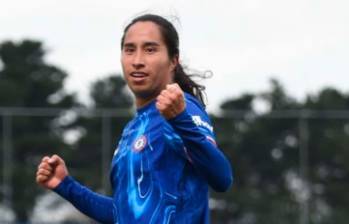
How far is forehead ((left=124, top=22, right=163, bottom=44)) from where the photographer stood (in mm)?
4820

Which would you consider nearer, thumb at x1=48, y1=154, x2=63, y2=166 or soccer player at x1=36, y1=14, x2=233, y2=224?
soccer player at x1=36, y1=14, x2=233, y2=224

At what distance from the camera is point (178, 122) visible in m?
4.61

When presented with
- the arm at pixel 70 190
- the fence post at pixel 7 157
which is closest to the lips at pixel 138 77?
the arm at pixel 70 190

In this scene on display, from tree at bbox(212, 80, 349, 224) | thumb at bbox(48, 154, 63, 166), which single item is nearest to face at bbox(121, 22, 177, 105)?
thumb at bbox(48, 154, 63, 166)

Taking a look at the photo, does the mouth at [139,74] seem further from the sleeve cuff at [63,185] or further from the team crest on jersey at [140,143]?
the sleeve cuff at [63,185]

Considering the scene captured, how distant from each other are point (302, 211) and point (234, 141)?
2426 millimetres

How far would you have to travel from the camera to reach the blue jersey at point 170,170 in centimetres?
467

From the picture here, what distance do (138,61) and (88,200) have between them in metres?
0.84

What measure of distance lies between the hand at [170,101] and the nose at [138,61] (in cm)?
24

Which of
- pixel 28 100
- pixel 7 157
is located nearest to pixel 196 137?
pixel 7 157

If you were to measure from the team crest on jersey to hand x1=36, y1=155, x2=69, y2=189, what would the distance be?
1.77 feet

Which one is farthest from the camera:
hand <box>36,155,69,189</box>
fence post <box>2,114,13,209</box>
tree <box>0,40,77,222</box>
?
tree <box>0,40,77,222</box>

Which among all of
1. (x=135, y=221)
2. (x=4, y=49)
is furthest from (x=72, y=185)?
(x=4, y=49)

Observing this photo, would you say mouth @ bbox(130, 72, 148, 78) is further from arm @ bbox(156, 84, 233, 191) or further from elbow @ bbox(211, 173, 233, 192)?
elbow @ bbox(211, 173, 233, 192)
